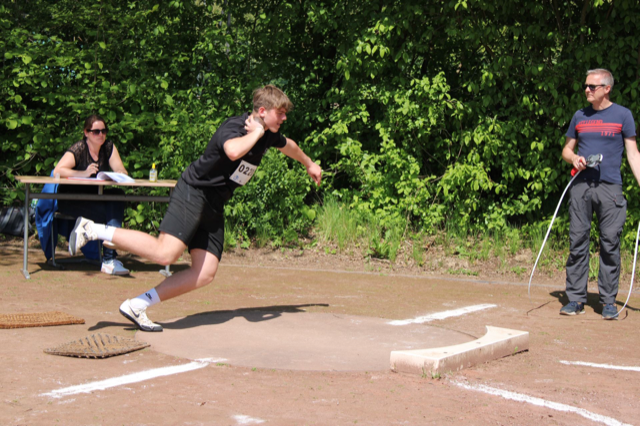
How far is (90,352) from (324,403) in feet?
5.67

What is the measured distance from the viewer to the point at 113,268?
8.11m

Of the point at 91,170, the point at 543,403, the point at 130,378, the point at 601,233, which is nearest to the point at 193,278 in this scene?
the point at 130,378

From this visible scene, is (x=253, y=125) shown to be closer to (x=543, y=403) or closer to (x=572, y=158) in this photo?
(x=543, y=403)

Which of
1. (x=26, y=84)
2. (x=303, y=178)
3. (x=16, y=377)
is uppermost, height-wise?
(x=26, y=84)

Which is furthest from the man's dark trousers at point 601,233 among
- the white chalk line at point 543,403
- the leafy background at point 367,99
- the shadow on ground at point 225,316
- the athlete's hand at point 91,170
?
the athlete's hand at point 91,170

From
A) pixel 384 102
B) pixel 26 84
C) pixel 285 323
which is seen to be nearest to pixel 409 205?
pixel 384 102

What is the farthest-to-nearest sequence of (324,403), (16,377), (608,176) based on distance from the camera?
(608,176), (16,377), (324,403)

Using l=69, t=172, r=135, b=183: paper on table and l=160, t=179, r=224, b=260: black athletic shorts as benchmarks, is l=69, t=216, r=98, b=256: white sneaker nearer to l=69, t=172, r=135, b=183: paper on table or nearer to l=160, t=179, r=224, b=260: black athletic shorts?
l=160, t=179, r=224, b=260: black athletic shorts

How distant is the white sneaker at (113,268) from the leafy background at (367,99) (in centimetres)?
194

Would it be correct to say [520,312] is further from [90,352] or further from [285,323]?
[90,352]

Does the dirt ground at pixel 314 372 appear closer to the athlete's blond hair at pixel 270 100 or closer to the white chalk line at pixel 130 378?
the white chalk line at pixel 130 378

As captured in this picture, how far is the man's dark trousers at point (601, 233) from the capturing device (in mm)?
6727

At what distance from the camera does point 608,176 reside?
672 centimetres

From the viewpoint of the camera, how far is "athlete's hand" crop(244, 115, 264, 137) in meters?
5.22
